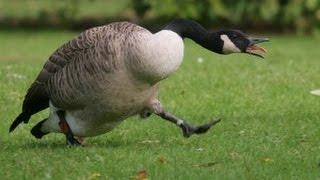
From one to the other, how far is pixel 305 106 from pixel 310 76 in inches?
87.4

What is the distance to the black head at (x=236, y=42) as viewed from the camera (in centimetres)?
821

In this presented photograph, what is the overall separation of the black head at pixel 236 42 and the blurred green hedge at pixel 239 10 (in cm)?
1302

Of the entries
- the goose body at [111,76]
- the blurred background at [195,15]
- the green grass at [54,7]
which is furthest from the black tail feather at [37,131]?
the green grass at [54,7]

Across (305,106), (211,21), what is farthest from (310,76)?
(211,21)

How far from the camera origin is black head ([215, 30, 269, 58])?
8.21 meters

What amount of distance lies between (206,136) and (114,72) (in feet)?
5.16

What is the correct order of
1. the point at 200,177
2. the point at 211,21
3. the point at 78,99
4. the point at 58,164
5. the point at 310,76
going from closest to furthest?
the point at 200,177
the point at 58,164
the point at 78,99
the point at 310,76
the point at 211,21

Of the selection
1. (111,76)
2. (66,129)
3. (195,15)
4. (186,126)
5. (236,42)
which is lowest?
(195,15)

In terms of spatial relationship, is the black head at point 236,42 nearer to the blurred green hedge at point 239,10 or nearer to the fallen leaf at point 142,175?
the fallen leaf at point 142,175

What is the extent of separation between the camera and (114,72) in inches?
317

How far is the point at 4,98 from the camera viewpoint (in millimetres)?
11523

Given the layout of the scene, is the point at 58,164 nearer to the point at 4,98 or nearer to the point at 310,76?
the point at 4,98

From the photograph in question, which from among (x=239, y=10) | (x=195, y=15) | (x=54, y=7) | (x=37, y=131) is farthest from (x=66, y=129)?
(x=54, y=7)

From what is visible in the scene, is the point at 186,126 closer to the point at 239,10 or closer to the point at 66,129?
the point at 66,129
